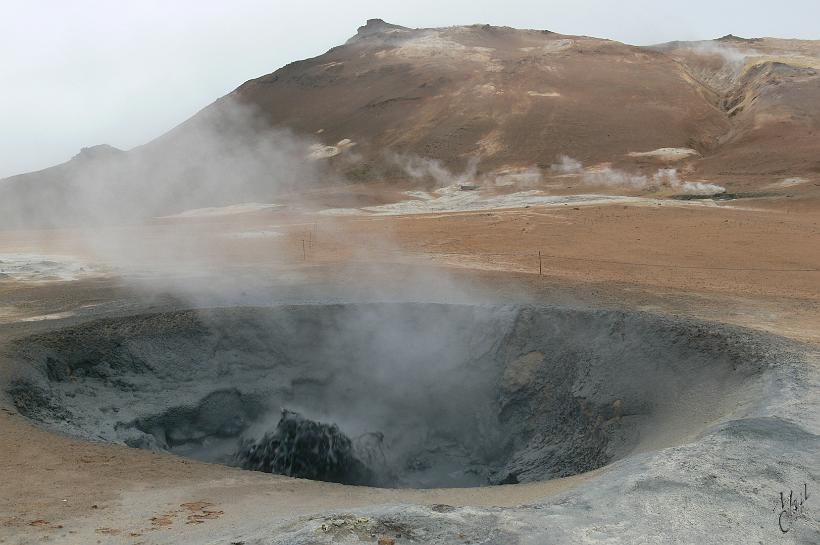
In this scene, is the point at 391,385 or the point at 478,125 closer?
the point at 391,385

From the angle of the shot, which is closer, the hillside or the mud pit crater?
the mud pit crater

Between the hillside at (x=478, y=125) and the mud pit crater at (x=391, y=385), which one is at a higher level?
the hillside at (x=478, y=125)

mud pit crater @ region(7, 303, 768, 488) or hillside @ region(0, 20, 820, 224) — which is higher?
hillside @ region(0, 20, 820, 224)

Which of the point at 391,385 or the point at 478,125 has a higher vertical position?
the point at 478,125

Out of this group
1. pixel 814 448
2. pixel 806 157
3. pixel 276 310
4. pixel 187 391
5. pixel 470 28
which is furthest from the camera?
pixel 470 28

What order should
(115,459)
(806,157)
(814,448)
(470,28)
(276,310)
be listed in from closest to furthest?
(814,448)
(115,459)
(276,310)
(806,157)
(470,28)

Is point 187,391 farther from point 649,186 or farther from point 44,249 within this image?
point 649,186

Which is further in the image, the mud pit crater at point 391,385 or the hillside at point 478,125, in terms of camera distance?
the hillside at point 478,125

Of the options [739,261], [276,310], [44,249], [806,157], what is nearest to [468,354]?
[276,310]
